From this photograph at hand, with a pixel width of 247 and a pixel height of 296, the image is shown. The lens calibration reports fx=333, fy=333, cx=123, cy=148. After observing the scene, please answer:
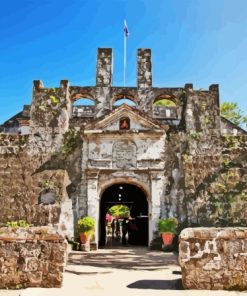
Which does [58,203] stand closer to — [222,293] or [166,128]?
[166,128]

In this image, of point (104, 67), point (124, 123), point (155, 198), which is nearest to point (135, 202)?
point (155, 198)

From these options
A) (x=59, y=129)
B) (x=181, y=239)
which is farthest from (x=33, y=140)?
(x=181, y=239)

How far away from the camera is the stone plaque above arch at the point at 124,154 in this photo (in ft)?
47.3

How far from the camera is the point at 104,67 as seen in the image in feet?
52.6

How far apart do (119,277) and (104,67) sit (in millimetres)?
10945

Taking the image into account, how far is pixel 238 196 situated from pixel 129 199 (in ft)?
29.9

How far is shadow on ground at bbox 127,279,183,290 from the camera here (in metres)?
6.09

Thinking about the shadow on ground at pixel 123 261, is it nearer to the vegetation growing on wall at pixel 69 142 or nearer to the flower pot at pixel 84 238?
the flower pot at pixel 84 238

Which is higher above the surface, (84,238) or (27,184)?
(27,184)

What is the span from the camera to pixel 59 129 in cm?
1509

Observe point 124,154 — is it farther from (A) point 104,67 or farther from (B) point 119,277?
(B) point 119,277

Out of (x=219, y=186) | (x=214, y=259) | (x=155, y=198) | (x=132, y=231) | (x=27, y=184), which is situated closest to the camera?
(x=214, y=259)

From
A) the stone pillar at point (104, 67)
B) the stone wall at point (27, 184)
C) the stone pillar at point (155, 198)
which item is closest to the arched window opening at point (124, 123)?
the stone pillar at point (104, 67)

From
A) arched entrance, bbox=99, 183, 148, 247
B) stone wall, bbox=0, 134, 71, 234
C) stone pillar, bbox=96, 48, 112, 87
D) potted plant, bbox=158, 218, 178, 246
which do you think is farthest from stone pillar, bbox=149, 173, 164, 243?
stone pillar, bbox=96, 48, 112, 87
